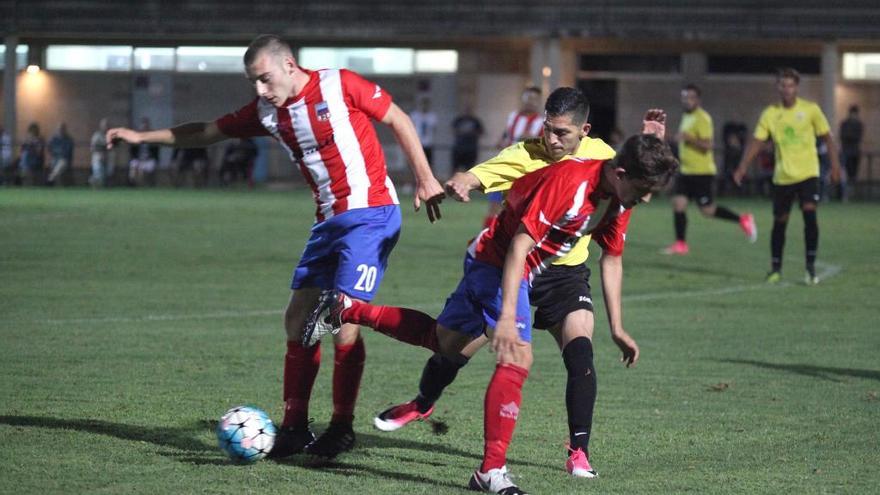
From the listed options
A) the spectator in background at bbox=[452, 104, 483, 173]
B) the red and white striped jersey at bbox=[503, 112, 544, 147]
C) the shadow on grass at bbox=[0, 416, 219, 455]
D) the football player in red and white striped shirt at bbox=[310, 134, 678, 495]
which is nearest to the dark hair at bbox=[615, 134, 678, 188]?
the football player in red and white striped shirt at bbox=[310, 134, 678, 495]

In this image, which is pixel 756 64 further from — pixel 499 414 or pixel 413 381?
pixel 499 414

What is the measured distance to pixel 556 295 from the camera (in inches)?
251

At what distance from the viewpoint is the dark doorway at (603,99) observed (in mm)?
39406

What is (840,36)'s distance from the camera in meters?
36.8

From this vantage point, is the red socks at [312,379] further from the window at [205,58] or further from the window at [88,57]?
the window at [88,57]

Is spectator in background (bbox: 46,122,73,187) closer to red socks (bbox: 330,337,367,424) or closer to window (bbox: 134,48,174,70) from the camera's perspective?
window (bbox: 134,48,174,70)

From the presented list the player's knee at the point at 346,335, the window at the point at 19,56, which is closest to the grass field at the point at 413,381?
the player's knee at the point at 346,335

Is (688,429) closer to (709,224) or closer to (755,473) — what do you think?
(755,473)

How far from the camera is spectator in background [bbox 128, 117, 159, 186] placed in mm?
35500

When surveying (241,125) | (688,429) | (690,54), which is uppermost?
(690,54)

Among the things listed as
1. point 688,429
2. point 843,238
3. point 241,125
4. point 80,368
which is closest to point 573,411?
point 688,429

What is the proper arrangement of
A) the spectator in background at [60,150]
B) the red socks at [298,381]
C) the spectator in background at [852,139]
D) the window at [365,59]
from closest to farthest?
the red socks at [298,381], the spectator in background at [852,139], the spectator in background at [60,150], the window at [365,59]

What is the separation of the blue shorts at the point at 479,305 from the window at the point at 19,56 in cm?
3594

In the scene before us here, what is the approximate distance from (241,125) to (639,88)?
33.5 metres
